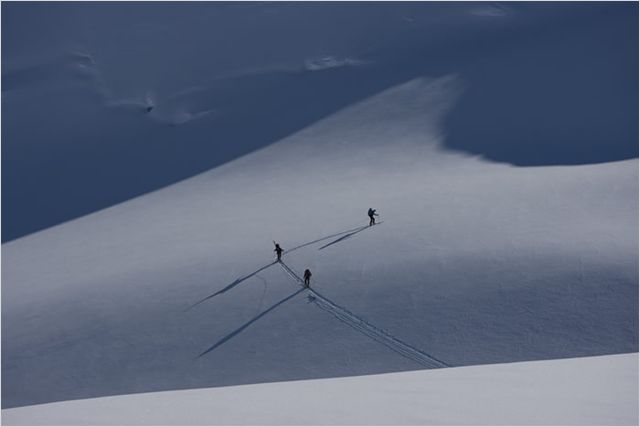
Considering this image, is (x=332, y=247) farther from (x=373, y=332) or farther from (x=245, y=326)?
(x=373, y=332)

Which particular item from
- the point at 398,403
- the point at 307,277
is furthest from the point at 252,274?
the point at 398,403

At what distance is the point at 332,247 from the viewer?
2900 centimetres

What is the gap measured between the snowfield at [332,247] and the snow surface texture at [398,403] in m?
0.07

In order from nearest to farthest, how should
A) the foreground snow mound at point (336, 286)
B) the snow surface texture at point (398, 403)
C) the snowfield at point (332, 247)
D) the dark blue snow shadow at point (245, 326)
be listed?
the snow surface texture at point (398, 403)
the snowfield at point (332, 247)
the foreground snow mound at point (336, 286)
the dark blue snow shadow at point (245, 326)

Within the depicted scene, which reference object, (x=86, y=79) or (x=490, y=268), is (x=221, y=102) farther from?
(x=490, y=268)

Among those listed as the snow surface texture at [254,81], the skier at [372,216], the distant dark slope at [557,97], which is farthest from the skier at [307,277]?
the snow surface texture at [254,81]

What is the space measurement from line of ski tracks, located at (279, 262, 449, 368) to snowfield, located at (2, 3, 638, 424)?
7 centimetres

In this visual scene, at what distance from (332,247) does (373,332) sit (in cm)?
558

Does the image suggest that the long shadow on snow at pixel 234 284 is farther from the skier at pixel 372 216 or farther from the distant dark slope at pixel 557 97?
the distant dark slope at pixel 557 97

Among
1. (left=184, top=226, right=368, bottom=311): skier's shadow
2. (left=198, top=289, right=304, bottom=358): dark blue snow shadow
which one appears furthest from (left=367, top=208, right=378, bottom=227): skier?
(left=198, top=289, right=304, bottom=358): dark blue snow shadow

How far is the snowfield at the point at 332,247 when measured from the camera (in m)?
14.7

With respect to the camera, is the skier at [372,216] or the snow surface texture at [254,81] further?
the snow surface texture at [254,81]

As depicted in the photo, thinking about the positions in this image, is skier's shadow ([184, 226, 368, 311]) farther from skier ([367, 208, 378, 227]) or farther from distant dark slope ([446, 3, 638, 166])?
distant dark slope ([446, 3, 638, 166])

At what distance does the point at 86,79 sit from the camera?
58.4 metres
